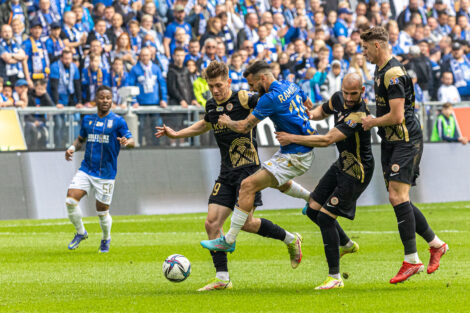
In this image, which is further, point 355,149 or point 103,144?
point 103,144

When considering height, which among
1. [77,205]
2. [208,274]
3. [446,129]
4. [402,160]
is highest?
[402,160]

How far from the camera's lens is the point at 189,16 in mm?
22125

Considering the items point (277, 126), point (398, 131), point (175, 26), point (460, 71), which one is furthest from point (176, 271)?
point (460, 71)

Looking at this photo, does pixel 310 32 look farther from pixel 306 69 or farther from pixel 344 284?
pixel 344 284

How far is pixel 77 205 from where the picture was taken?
12922mm

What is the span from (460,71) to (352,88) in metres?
16.3

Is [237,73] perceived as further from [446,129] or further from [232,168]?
[232,168]

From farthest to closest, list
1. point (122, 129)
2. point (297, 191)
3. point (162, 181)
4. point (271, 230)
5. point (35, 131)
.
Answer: point (162, 181)
point (35, 131)
point (122, 129)
point (297, 191)
point (271, 230)

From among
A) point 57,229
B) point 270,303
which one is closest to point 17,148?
point 57,229

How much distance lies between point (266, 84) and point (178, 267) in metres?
1.99

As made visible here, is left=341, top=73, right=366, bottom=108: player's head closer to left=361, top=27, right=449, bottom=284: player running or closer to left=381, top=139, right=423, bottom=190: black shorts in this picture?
left=361, top=27, right=449, bottom=284: player running

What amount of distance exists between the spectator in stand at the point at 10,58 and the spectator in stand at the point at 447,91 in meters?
10.6

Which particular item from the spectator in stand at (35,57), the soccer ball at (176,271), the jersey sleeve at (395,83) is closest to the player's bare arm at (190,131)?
the soccer ball at (176,271)

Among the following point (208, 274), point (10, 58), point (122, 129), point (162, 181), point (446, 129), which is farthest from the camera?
point (446, 129)
